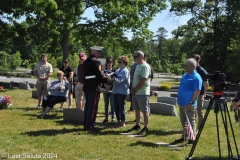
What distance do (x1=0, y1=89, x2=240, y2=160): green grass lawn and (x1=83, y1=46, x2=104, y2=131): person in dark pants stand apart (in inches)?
13.5

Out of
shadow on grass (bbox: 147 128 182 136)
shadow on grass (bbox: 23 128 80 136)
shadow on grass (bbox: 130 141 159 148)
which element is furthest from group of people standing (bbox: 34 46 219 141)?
shadow on grass (bbox: 130 141 159 148)

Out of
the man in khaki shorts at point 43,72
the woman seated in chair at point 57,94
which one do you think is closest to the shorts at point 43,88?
the man in khaki shorts at point 43,72

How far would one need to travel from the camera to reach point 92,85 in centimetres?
751

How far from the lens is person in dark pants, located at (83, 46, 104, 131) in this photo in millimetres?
7496

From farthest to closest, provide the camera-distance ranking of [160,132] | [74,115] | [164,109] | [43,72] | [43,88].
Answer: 1. [43,88]
2. [43,72]
3. [164,109]
4. [74,115]
5. [160,132]

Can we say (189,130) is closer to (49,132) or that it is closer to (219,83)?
(219,83)

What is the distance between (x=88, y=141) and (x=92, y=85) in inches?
56.9

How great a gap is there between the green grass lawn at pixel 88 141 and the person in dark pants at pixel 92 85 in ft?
1.13

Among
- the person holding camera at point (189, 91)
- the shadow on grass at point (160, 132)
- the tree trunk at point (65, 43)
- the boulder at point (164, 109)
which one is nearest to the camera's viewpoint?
the person holding camera at point (189, 91)

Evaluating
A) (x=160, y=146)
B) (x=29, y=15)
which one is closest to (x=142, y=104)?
(x=160, y=146)

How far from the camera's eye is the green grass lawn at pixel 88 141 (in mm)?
5727

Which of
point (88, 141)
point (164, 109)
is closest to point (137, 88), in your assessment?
point (88, 141)

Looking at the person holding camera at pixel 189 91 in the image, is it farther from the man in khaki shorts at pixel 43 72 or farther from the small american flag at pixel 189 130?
the man in khaki shorts at pixel 43 72

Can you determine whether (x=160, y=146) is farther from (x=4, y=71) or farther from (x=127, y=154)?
(x=4, y=71)
